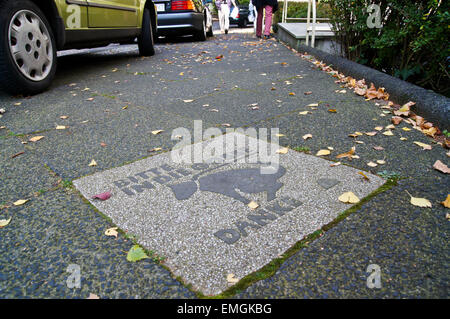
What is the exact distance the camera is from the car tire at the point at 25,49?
332cm

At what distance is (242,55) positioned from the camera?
6824 mm

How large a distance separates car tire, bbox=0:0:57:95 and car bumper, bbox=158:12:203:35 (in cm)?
545

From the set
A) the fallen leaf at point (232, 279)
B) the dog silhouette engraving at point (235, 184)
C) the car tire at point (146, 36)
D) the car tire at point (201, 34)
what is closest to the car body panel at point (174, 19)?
the car tire at point (201, 34)

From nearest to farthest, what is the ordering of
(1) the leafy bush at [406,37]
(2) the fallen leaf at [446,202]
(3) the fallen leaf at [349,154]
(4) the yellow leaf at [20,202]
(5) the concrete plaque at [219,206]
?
(5) the concrete plaque at [219,206] < (2) the fallen leaf at [446,202] < (4) the yellow leaf at [20,202] < (3) the fallen leaf at [349,154] < (1) the leafy bush at [406,37]

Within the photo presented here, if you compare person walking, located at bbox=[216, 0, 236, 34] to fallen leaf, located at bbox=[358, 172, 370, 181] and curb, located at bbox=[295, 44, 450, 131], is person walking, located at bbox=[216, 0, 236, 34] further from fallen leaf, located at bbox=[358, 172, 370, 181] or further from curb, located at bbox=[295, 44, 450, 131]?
fallen leaf, located at bbox=[358, 172, 370, 181]

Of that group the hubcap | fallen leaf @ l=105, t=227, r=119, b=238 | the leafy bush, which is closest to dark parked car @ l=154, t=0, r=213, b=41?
the leafy bush

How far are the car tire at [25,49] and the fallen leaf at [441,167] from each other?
12.3ft

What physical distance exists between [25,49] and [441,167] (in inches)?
152

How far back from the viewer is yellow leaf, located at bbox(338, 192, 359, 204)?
1681 millimetres

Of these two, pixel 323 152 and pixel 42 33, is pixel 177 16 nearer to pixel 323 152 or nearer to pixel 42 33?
pixel 42 33

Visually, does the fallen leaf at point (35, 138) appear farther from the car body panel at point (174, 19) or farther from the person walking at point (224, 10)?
the person walking at point (224, 10)

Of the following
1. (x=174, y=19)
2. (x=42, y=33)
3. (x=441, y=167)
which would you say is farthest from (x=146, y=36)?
(x=441, y=167)

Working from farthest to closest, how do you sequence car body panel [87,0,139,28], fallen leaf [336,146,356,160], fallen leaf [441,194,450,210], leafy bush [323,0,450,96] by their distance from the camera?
1. car body panel [87,0,139,28]
2. leafy bush [323,0,450,96]
3. fallen leaf [336,146,356,160]
4. fallen leaf [441,194,450,210]
